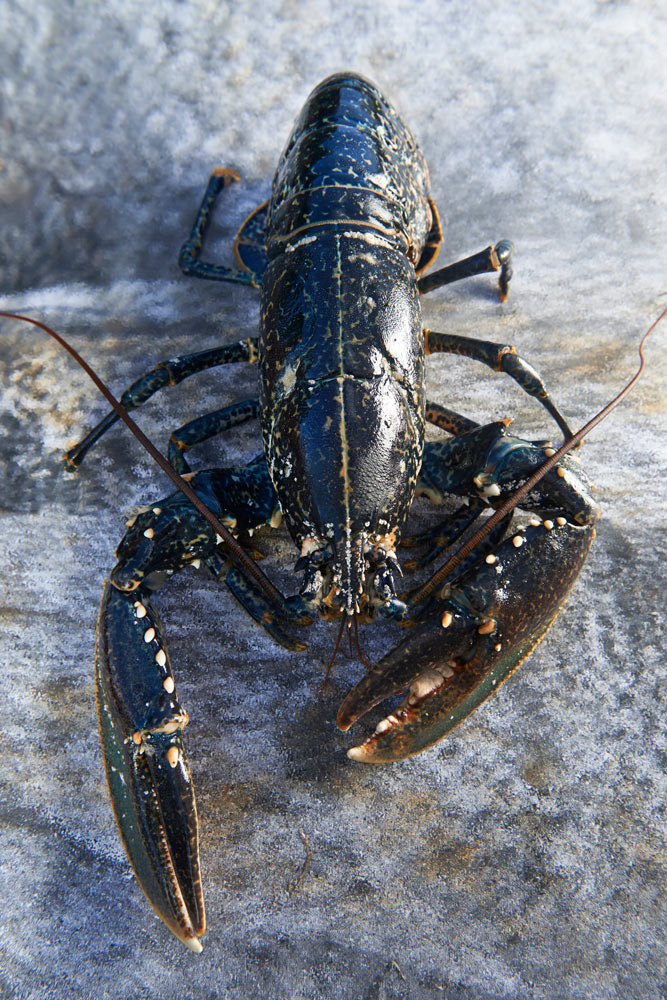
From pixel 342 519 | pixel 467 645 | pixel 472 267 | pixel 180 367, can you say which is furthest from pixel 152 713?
pixel 472 267

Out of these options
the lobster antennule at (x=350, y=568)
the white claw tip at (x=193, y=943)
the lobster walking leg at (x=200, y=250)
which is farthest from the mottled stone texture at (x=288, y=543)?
the lobster antennule at (x=350, y=568)

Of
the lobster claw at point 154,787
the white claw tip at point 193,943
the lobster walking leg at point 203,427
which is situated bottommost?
the white claw tip at point 193,943

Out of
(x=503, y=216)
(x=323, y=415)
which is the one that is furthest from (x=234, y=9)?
(x=323, y=415)

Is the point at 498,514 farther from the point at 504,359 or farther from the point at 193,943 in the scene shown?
the point at 193,943

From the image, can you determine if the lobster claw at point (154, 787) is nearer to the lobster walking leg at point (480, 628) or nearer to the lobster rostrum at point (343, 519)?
the lobster rostrum at point (343, 519)

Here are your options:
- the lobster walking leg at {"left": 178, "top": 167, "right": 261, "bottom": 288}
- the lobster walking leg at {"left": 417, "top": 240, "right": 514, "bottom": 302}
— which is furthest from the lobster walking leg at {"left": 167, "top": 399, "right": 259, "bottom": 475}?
the lobster walking leg at {"left": 417, "top": 240, "right": 514, "bottom": 302}

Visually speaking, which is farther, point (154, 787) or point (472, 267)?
point (472, 267)

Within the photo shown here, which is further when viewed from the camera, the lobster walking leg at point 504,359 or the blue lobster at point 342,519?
the lobster walking leg at point 504,359
